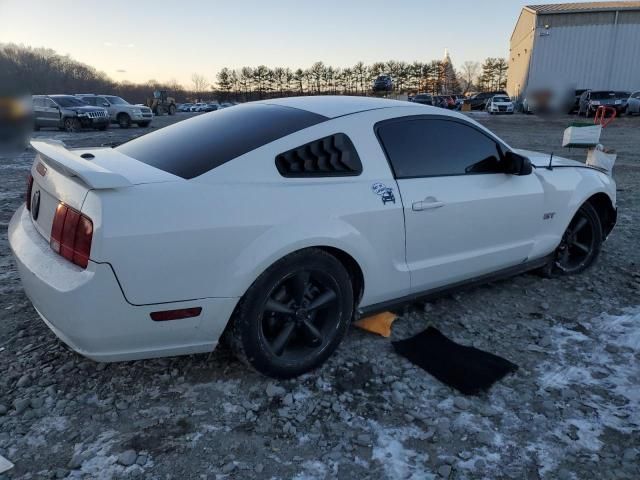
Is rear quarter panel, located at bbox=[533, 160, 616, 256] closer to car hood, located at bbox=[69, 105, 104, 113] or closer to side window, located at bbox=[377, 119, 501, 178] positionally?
side window, located at bbox=[377, 119, 501, 178]

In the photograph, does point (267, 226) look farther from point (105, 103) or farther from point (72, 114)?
point (105, 103)

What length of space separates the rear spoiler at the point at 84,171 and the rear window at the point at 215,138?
0.32m

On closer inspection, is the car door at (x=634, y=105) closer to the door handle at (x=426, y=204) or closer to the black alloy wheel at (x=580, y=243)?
the black alloy wheel at (x=580, y=243)

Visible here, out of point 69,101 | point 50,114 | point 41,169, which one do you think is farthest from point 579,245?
point 69,101

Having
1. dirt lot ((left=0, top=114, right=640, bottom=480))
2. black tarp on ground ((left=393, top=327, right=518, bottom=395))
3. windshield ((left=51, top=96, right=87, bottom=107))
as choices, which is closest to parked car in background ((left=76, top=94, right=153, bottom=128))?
windshield ((left=51, top=96, right=87, bottom=107))

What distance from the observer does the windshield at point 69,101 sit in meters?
19.1

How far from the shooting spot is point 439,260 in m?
3.22

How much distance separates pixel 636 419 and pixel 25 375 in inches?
126

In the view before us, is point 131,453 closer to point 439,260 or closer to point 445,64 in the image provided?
point 439,260

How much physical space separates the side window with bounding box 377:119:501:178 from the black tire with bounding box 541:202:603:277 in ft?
4.19

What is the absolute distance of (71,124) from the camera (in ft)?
63.3

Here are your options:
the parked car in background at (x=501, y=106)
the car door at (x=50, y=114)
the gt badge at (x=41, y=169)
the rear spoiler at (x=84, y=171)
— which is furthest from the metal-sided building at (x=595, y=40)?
the rear spoiler at (x=84, y=171)

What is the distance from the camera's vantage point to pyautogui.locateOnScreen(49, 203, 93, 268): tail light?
2178mm

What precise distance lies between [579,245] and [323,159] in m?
2.89
